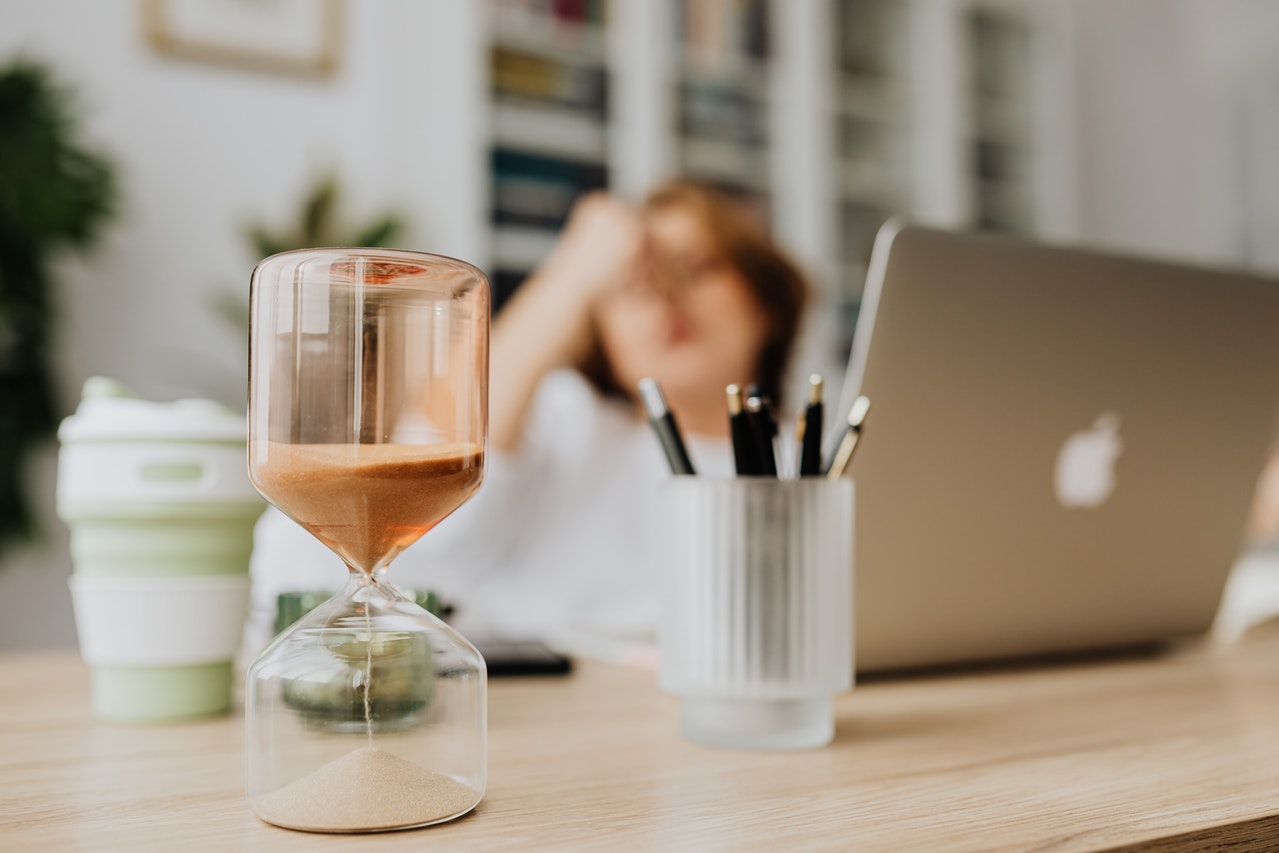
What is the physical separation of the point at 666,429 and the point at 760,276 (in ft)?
5.79

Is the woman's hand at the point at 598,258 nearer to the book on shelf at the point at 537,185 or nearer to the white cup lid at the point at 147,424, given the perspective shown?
the book on shelf at the point at 537,185

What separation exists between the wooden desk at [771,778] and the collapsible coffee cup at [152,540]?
0.10 feet

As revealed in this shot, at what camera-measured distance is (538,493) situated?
6.70 ft

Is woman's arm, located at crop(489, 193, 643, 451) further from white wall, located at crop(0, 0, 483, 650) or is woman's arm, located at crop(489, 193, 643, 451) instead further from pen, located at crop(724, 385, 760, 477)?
pen, located at crop(724, 385, 760, 477)

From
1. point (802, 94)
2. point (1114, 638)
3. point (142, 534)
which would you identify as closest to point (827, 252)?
point (802, 94)

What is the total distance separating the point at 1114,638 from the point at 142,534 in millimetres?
730

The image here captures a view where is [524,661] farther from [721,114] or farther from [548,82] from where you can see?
[721,114]

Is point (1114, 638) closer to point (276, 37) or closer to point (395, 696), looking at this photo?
point (395, 696)

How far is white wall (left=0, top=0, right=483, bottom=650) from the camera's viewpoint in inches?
94.7

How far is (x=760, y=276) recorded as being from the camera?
7.65 feet

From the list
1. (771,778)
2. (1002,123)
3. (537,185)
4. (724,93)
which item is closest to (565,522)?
(537,185)

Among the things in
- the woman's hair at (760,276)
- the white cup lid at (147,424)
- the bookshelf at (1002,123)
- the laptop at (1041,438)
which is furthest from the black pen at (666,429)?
the bookshelf at (1002,123)

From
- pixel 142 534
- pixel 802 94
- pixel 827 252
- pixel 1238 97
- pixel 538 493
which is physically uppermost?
pixel 1238 97

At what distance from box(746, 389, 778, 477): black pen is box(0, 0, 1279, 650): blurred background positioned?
6.13 ft
